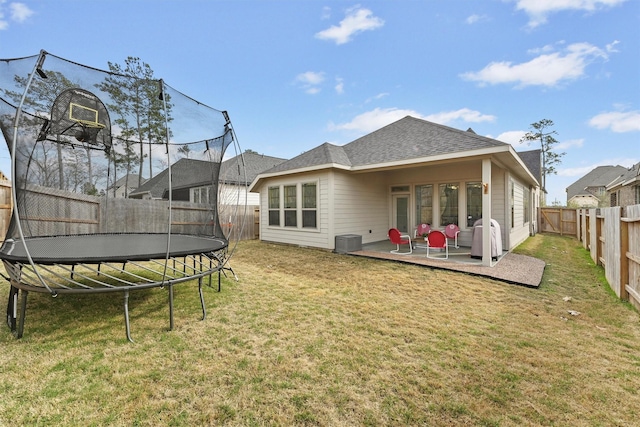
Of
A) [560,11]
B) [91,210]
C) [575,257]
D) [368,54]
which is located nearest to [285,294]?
[91,210]

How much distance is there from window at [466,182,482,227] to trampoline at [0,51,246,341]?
6985 mm

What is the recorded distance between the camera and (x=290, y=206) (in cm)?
939

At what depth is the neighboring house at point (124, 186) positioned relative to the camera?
5.40 metres

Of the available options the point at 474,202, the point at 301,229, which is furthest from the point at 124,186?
the point at 474,202

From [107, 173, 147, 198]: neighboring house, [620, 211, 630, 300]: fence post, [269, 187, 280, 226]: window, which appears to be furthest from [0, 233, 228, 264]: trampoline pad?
[269, 187, 280, 226]: window

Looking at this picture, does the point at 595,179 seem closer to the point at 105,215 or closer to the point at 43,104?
the point at 105,215

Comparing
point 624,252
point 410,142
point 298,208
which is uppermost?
point 410,142

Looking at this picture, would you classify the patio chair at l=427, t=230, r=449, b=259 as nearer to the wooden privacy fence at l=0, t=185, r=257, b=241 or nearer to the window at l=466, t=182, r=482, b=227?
the window at l=466, t=182, r=482, b=227

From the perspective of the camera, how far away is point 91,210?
5.21 m

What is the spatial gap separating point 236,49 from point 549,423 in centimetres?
1096

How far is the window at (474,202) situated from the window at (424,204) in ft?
3.68

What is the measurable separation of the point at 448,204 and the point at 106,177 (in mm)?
8944

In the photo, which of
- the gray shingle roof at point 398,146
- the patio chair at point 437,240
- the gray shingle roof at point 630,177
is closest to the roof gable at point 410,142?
the gray shingle roof at point 398,146

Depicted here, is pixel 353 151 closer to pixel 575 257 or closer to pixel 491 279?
pixel 491 279
